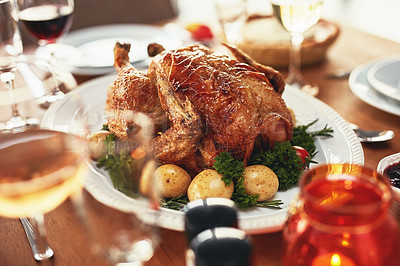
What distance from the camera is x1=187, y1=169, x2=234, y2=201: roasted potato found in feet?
3.76

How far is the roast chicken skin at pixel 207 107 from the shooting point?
1.24 m

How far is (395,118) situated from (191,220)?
40.0 inches

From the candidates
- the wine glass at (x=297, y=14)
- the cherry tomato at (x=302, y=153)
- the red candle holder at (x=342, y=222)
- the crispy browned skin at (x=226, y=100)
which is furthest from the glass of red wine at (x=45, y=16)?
the red candle holder at (x=342, y=222)

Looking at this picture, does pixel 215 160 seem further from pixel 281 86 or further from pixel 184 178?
pixel 281 86

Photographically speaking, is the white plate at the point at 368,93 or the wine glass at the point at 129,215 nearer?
the wine glass at the point at 129,215

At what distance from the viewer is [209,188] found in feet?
3.76

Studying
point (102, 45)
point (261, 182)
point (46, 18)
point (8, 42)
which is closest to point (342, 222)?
point (261, 182)

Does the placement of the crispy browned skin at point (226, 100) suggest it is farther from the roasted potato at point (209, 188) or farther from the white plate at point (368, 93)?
the white plate at point (368, 93)

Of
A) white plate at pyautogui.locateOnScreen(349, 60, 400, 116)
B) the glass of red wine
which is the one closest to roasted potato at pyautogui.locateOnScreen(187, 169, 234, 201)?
white plate at pyautogui.locateOnScreen(349, 60, 400, 116)

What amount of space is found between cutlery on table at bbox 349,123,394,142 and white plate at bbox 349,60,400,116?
110 millimetres

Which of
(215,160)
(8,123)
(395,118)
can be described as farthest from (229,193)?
(8,123)

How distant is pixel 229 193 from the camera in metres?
1.16

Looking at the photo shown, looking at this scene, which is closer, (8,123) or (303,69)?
(8,123)

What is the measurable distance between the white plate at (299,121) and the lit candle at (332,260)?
0.61 ft
